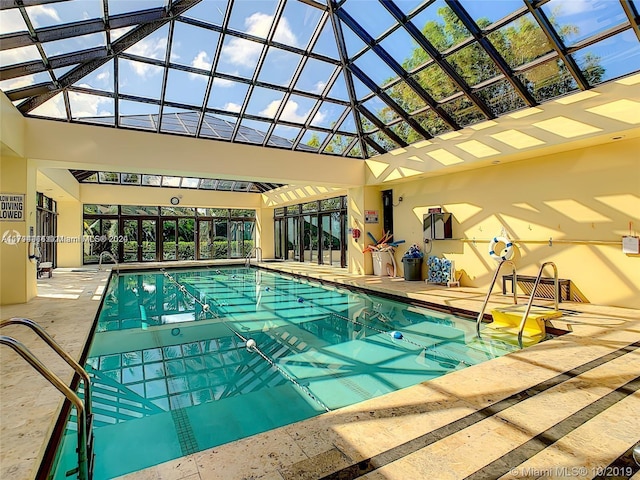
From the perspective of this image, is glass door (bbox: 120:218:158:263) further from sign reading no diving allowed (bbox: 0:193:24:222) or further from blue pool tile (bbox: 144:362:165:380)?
blue pool tile (bbox: 144:362:165:380)

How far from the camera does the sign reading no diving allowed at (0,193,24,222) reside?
639 centimetres

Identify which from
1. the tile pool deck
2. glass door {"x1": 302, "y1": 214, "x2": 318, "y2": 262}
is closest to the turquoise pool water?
the tile pool deck

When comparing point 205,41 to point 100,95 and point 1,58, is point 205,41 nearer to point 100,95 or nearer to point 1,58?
point 100,95

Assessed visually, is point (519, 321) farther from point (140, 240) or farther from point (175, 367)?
point (140, 240)

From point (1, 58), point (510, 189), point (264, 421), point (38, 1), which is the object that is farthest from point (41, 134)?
point (510, 189)

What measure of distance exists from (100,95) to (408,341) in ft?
25.2

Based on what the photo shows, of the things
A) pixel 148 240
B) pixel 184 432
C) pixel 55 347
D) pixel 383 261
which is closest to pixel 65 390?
pixel 55 347

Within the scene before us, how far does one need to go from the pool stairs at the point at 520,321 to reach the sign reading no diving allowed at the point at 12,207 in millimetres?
8346

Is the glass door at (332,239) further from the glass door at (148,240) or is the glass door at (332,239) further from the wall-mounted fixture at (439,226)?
the glass door at (148,240)

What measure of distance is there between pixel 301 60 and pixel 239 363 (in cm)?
631

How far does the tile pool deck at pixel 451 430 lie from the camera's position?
1933 mm

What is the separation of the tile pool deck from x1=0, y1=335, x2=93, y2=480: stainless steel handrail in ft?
0.82

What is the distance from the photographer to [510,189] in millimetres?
7414

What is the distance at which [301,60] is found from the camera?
753 cm
